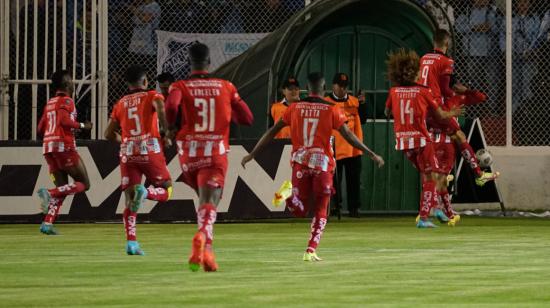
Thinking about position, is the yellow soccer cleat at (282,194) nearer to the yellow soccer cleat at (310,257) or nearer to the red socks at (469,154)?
the yellow soccer cleat at (310,257)

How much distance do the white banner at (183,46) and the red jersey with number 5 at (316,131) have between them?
10279mm

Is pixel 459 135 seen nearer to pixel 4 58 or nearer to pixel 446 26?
pixel 446 26

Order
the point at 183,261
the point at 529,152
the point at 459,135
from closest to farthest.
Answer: the point at 183,261 < the point at 459,135 < the point at 529,152

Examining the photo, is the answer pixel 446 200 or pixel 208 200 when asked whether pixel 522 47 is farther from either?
pixel 208 200

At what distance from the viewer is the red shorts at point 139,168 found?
50.5 ft

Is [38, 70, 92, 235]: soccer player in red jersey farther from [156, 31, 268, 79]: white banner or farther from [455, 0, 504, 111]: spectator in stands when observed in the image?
[455, 0, 504, 111]: spectator in stands

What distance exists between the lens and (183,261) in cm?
1408

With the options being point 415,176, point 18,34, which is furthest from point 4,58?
point 415,176

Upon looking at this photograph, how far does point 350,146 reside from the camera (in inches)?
906

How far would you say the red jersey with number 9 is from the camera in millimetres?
12828

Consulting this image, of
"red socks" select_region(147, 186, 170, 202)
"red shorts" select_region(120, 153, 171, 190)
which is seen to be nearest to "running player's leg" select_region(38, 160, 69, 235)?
"red socks" select_region(147, 186, 170, 202)

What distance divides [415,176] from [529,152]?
7.89 ft

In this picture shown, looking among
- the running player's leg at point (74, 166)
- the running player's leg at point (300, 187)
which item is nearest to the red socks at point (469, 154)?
the running player's leg at point (74, 166)

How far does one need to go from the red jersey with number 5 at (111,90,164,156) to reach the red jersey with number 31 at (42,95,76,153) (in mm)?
3902
